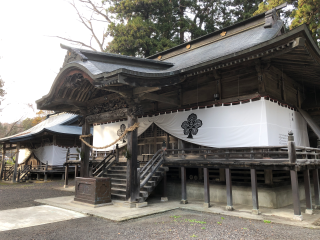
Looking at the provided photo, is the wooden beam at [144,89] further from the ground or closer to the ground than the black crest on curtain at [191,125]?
further from the ground

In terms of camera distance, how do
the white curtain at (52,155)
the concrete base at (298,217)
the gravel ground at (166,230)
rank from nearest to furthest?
the gravel ground at (166,230) < the concrete base at (298,217) < the white curtain at (52,155)

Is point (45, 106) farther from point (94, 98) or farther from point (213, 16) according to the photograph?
point (213, 16)

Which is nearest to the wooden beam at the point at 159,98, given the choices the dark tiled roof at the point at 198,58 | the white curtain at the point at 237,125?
the white curtain at the point at 237,125

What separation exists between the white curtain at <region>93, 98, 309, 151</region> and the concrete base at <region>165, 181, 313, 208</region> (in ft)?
5.32

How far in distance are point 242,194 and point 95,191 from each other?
17.2 ft

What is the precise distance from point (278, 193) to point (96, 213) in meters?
6.04

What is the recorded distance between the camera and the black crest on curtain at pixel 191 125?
9560 mm

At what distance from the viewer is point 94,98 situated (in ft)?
35.2

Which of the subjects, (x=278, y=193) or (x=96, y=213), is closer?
(x=96, y=213)

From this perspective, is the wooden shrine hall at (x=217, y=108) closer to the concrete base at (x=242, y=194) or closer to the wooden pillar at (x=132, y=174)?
the wooden pillar at (x=132, y=174)

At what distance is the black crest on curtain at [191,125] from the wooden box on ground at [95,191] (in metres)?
Answer: 3.67

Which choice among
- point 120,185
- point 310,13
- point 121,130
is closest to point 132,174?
point 120,185

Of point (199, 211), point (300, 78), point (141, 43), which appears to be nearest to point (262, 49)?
point (300, 78)

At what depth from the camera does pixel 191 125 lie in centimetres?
974
